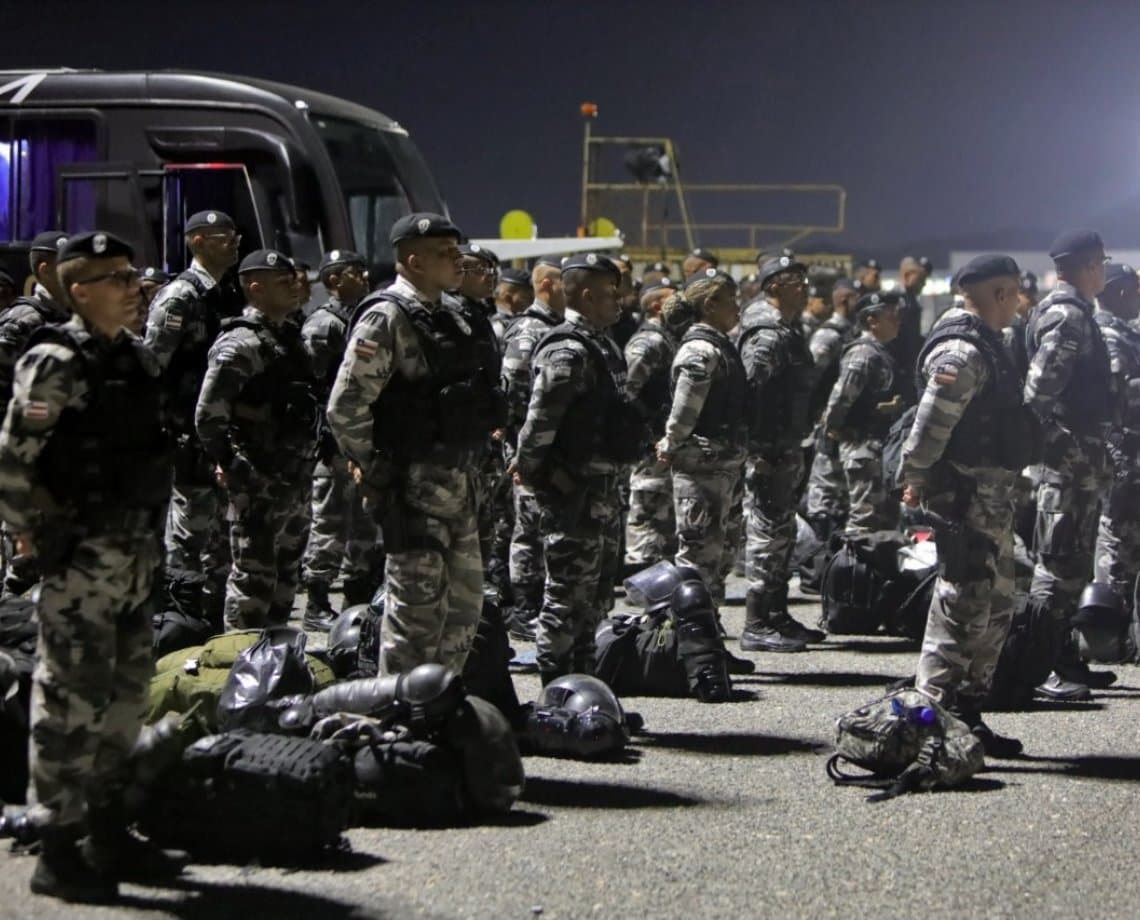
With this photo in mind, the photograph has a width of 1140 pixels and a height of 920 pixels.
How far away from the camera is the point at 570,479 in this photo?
685 cm

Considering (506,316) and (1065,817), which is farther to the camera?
(506,316)

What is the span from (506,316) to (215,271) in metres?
3.46

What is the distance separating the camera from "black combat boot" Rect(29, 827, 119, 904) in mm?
4531

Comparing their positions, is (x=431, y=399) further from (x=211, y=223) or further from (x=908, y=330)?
(x=908, y=330)

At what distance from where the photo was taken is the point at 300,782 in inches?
189

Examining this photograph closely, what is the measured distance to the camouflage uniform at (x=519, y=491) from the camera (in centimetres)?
932

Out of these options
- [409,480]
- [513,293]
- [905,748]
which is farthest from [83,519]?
[513,293]

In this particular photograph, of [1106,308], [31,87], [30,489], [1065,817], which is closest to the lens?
[30,489]

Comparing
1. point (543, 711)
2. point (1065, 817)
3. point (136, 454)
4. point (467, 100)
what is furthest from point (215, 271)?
point (467, 100)

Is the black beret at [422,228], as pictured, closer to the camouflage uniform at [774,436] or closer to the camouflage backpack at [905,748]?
the camouflage backpack at [905,748]

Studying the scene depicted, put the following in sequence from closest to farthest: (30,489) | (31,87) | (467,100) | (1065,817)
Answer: (30,489)
(1065,817)
(31,87)
(467,100)

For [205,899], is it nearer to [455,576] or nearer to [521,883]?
[521,883]

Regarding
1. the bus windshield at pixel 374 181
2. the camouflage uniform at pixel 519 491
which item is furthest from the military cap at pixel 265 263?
the bus windshield at pixel 374 181

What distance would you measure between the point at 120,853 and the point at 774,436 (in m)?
4.95
